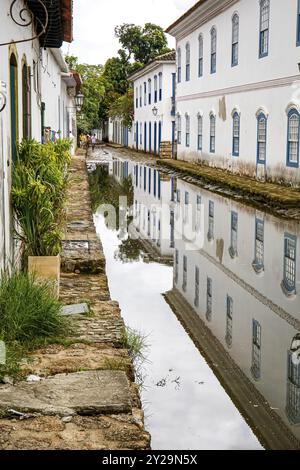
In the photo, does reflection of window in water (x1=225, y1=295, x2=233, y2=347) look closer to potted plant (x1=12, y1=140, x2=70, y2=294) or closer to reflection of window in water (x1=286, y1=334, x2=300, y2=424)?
reflection of window in water (x1=286, y1=334, x2=300, y2=424)

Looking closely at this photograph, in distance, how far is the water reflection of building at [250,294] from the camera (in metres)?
5.85

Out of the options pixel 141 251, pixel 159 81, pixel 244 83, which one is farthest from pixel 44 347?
pixel 159 81

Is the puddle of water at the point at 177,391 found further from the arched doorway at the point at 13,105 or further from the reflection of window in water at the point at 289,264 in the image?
the arched doorway at the point at 13,105

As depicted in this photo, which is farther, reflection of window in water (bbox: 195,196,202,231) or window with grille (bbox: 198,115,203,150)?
window with grille (bbox: 198,115,203,150)

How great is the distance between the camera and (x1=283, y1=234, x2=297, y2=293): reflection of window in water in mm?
9203

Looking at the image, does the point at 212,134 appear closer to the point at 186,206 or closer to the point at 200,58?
the point at 200,58

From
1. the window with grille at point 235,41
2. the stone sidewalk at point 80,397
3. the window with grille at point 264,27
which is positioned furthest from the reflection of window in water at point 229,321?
the window with grille at point 235,41

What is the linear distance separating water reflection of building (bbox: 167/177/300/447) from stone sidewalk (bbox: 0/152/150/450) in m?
0.91

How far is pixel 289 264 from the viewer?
405 inches

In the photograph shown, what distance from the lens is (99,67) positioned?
82438 mm

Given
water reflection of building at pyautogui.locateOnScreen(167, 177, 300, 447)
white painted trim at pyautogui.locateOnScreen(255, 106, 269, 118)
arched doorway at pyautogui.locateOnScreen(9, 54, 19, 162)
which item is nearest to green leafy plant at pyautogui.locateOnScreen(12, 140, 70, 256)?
arched doorway at pyautogui.locateOnScreen(9, 54, 19, 162)
